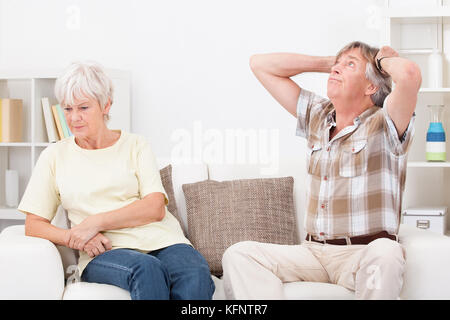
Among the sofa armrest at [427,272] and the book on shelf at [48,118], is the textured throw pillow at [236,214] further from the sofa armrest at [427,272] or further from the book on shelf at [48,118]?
the book on shelf at [48,118]

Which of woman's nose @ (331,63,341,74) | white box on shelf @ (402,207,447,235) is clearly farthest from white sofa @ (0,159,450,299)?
white box on shelf @ (402,207,447,235)

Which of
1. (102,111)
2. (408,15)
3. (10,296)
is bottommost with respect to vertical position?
(10,296)

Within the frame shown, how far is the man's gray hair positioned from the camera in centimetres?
203

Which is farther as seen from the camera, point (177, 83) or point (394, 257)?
point (177, 83)

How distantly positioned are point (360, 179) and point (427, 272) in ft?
1.09

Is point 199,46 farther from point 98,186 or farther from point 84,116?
point 98,186

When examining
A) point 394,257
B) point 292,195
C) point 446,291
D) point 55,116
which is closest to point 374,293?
point 394,257

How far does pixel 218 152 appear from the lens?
3.15 m

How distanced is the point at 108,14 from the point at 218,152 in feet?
2.99

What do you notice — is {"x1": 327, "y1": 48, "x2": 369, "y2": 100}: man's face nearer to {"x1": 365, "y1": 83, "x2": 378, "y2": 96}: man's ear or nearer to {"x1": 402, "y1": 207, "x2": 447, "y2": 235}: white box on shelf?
{"x1": 365, "y1": 83, "x2": 378, "y2": 96}: man's ear

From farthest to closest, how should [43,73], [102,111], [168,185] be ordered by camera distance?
[43,73], [168,185], [102,111]

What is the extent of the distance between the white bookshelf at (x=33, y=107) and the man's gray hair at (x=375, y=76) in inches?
54.3

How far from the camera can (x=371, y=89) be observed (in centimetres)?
204

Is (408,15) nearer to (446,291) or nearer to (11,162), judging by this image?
(446,291)
